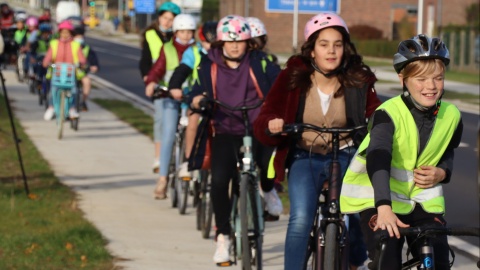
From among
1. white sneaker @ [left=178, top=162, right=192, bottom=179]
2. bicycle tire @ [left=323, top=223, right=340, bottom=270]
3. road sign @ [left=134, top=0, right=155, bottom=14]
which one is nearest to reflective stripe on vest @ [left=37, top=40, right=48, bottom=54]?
white sneaker @ [left=178, top=162, right=192, bottom=179]

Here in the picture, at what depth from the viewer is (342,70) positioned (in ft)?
23.6

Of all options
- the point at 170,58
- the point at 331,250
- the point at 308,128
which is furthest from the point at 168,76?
the point at 331,250

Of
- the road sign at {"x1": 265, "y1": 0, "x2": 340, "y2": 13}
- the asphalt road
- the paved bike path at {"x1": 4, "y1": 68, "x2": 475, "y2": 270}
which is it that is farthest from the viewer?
the road sign at {"x1": 265, "y1": 0, "x2": 340, "y2": 13}

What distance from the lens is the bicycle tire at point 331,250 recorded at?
6.68 meters

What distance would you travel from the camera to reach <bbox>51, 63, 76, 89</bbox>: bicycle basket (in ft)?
63.4

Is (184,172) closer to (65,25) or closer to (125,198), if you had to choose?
(125,198)

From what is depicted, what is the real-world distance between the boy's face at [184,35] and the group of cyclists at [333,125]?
757 mm

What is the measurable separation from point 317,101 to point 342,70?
0.22 meters

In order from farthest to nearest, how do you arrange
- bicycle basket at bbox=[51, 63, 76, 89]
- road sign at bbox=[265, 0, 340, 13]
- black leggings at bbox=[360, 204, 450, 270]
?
1. road sign at bbox=[265, 0, 340, 13]
2. bicycle basket at bbox=[51, 63, 76, 89]
3. black leggings at bbox=[360, 204, 450, 270]

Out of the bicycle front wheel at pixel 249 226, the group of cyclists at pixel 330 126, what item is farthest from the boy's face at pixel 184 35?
the bicycle front wheel at pixel 249 226

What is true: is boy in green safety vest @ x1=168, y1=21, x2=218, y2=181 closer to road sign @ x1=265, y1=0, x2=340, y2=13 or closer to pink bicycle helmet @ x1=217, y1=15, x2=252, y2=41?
pink bicycle helmet @ x1=217, y1=15, x2=252, y2=41

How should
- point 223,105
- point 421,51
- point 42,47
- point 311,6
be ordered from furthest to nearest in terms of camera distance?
point 311,6 → point 42,47 → point 223,105 → point 421,51

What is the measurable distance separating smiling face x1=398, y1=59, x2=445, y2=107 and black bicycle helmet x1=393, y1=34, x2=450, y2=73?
3 centimetres

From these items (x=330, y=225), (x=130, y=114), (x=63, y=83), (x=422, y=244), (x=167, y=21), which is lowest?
(x=130, y=114)
